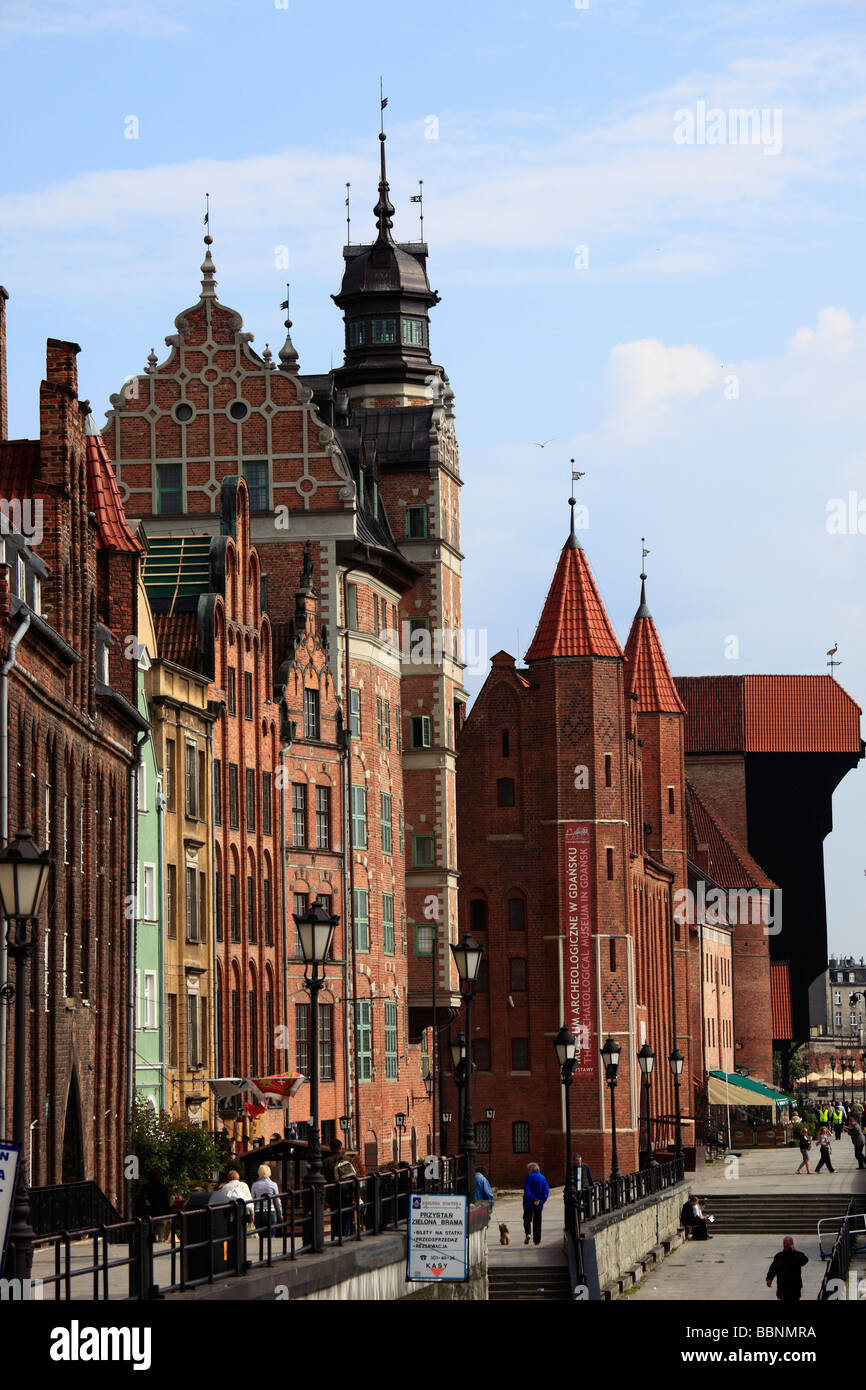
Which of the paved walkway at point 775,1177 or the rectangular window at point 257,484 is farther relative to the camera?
the paved walkway at point 775,1177

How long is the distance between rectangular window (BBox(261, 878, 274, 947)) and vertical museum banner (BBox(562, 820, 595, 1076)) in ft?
69.4

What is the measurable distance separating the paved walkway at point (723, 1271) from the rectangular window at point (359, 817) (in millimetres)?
14766

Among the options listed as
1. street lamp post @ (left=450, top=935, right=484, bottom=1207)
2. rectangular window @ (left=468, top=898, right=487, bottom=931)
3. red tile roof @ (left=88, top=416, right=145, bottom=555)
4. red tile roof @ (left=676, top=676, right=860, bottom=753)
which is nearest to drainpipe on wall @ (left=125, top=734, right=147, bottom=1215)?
red tile roof @ (left=88, top=416, right=145, bottom=555)

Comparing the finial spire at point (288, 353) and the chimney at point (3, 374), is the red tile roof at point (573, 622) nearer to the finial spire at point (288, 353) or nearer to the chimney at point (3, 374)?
the finial spire at point (288, 353)

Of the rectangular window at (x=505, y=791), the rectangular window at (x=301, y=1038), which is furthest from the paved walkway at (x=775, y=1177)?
the rectangular window at (x=505, y=791)

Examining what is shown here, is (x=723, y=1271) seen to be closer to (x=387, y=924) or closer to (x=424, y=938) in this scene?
(x=387, y=924)

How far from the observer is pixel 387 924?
235 feet

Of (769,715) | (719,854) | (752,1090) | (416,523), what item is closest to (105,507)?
(416,523)

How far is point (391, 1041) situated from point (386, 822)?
645cm

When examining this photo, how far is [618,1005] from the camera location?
82.4 metres

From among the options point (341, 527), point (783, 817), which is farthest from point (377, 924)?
point (783, 817)

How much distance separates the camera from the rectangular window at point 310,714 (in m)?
65.9

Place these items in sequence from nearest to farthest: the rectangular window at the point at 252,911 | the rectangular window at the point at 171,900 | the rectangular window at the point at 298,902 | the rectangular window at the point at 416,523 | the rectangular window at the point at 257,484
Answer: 1. the rectangular window at the point at 171,900
2. the rectangular window at the point at 252,911
3. the rectangular window at the point at 298,902
4. the rectangular window at the point at 257,484
5. the rectangular window at the point at 416,523

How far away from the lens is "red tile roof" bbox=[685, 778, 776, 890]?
13475 cm
